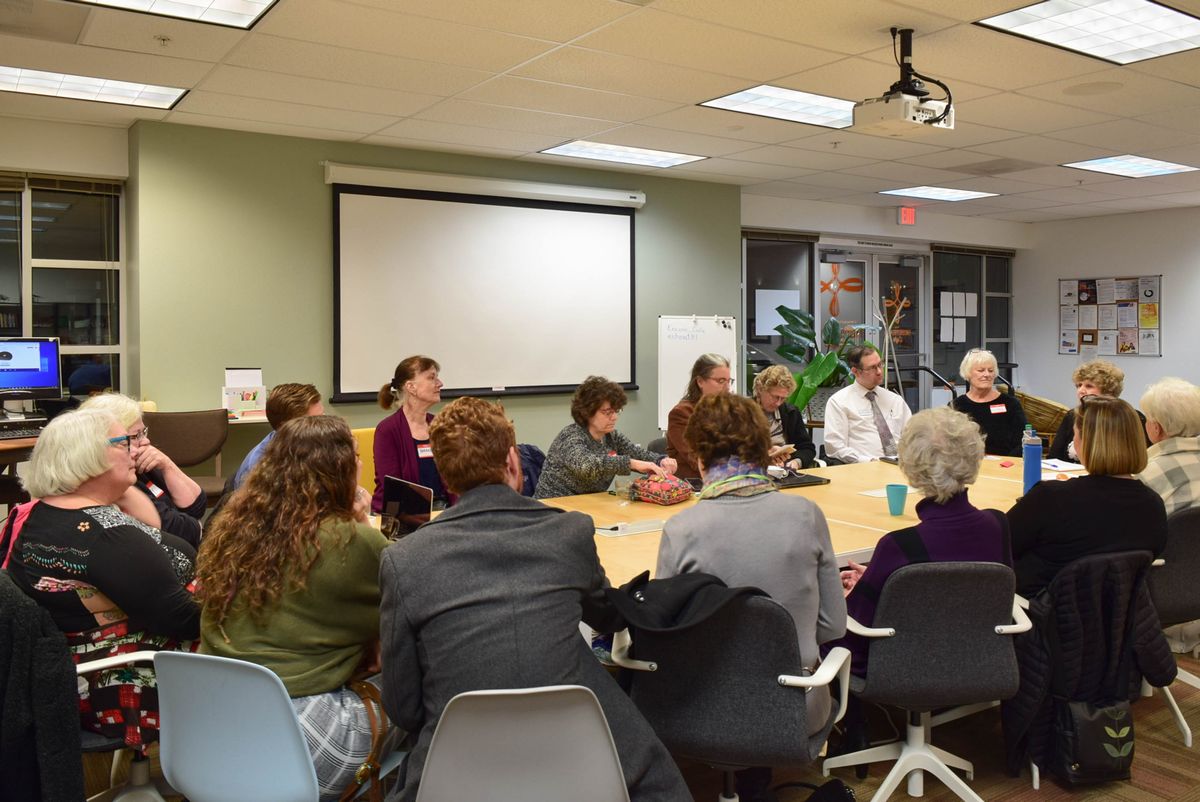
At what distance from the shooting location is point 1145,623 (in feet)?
9.49

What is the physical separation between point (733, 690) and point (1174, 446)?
2.25 meters

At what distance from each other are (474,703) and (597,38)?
11.0 ft

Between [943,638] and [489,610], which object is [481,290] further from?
[489,610]

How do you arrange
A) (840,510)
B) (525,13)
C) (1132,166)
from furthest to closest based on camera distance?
(1132,166) → (525,13) → (840,510)

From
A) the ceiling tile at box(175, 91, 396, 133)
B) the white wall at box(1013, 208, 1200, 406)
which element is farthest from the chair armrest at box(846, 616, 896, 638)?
the white wall at box(1013, 208, 1200, 406)

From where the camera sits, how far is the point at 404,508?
3039mm

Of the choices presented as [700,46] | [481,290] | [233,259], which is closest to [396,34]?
[700,46]

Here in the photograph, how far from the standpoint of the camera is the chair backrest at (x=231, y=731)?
190 cm

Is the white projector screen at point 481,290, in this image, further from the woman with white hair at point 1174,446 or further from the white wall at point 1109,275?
the white wall at point 1109,275

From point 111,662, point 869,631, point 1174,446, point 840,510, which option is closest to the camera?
point 111,662

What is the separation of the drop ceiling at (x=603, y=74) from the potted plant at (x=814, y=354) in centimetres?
196

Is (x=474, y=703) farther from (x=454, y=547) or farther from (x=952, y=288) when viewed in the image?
(x=952, y=288)

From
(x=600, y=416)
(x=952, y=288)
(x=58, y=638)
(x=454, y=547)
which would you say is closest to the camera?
(x=454, y=547)

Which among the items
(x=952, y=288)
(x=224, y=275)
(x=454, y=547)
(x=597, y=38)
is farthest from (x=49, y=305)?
(x=952, y=288)
